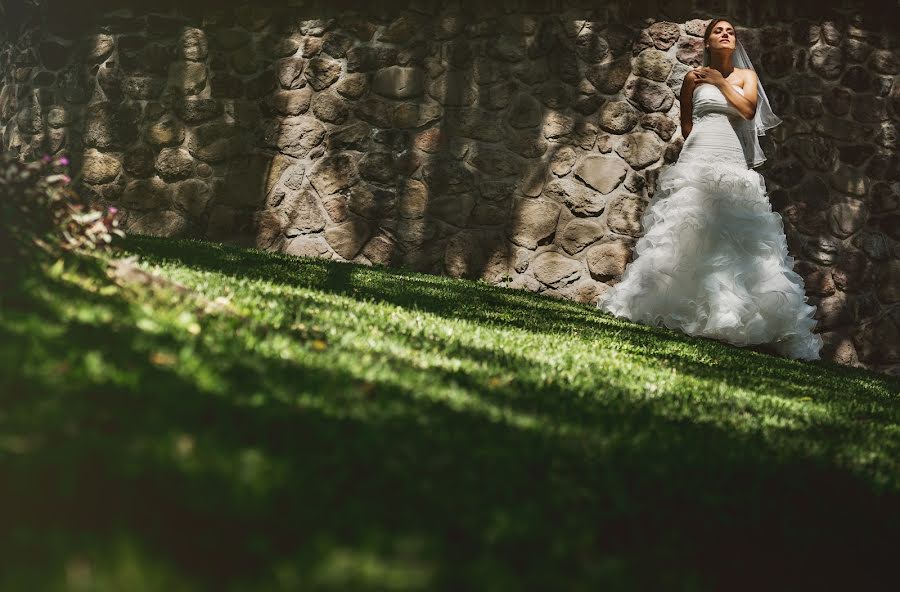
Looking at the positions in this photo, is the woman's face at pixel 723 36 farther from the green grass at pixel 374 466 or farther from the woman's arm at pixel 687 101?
the green grass at pixel 374 466

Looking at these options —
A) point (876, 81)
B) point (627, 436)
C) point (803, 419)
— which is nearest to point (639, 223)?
point (876, 81)

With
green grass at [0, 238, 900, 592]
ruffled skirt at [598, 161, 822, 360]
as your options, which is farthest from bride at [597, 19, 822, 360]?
green grass at [0, 238, 900, 592]

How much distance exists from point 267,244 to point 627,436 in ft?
19.7

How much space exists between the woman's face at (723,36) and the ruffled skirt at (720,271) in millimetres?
1112

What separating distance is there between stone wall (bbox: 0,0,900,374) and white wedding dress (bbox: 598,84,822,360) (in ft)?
2.58

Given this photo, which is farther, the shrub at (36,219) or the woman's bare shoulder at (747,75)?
the woman's bare shoulder at (747,75)

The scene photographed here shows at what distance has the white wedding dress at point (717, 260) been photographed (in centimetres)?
609

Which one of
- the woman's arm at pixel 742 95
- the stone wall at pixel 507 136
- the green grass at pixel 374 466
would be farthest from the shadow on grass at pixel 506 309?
the woman's arm at pixel 742 95

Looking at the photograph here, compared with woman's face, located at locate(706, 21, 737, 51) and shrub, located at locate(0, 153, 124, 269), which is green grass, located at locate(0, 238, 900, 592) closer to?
shrub, located at locate(0, 153, 124, 269)

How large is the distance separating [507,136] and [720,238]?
91.8 inches

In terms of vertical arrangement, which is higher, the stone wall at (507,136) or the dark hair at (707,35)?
the dark hair at (707,35)

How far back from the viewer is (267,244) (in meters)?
7.71

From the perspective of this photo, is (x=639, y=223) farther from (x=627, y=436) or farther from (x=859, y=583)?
(x=859, y=583)

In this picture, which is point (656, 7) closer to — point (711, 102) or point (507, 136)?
point (711, 102)
